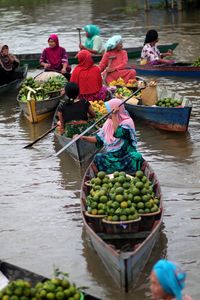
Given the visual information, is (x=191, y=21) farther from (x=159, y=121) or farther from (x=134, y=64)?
(x=159, y=121)

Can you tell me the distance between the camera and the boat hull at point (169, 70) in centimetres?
1403

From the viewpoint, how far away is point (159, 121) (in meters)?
10.8

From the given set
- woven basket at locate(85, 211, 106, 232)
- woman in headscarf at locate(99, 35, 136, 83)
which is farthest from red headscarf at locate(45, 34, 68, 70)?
woven basket at locate(85, 211, 106, 232)

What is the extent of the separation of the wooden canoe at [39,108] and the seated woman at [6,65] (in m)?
1.89

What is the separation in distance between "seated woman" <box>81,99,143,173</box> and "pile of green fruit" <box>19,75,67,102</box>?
4007mm

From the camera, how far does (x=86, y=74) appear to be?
10.6m

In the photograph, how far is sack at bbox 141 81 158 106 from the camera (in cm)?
1108

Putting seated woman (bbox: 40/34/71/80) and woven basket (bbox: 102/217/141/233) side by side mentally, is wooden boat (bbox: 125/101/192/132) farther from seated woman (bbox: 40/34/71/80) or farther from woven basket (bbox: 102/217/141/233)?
woven basket (bbox: 102/217/141/233)

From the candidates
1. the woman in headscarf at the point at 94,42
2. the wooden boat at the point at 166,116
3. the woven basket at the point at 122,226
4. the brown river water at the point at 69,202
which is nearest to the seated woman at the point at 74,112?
the brown river water at the point at 69,202

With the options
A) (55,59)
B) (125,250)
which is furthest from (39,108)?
(125,250)

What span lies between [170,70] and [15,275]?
9590 millimetres

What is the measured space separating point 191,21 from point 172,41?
3.97 m

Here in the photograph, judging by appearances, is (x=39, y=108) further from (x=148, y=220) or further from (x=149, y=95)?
(x=148, y=220)

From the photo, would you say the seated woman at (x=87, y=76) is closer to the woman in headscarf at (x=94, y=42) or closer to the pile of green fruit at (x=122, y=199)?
the pile of green fruit at (x=122, y=199)
